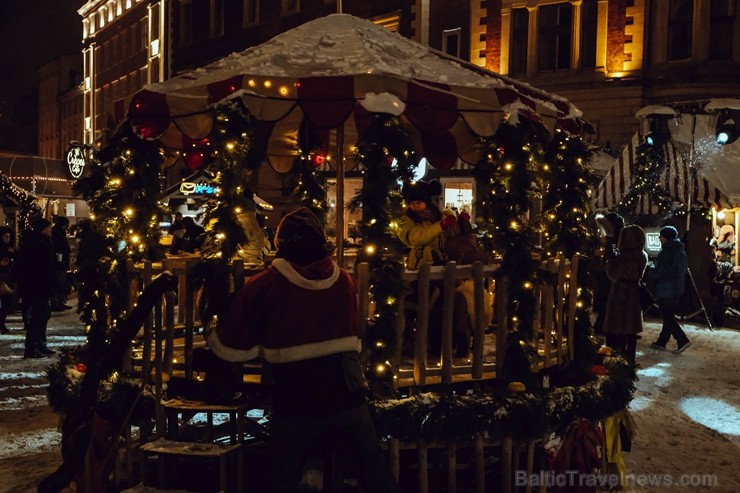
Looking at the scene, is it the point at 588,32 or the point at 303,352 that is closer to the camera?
the point at 303,352

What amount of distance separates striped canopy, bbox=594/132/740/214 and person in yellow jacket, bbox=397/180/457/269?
10717mm

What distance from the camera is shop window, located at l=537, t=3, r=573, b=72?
21875 millimetres

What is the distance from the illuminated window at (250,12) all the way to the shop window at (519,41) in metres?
13.8

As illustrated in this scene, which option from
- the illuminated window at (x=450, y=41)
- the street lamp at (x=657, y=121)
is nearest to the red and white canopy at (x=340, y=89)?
the street lamp at (x=657, y=121)

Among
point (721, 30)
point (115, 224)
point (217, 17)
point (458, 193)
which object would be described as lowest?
point (115, 224)

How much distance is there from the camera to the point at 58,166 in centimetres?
2616

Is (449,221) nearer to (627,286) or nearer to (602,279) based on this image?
(627,286)

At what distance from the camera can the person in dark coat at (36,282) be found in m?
11.1

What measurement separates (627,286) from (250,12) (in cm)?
2676

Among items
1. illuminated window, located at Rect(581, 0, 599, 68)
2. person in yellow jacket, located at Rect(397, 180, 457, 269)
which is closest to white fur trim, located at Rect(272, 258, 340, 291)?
person in yellow jacket, located at Rect(397, 180, 457, 269)

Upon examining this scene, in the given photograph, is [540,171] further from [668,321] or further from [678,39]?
[678,39]

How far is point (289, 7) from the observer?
30.6 meters

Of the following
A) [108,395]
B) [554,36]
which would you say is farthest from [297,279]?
[554,36]

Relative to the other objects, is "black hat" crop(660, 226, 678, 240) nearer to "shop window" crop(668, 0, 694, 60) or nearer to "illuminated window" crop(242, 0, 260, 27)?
"shop window" crop(668, 0, 694, 60)
